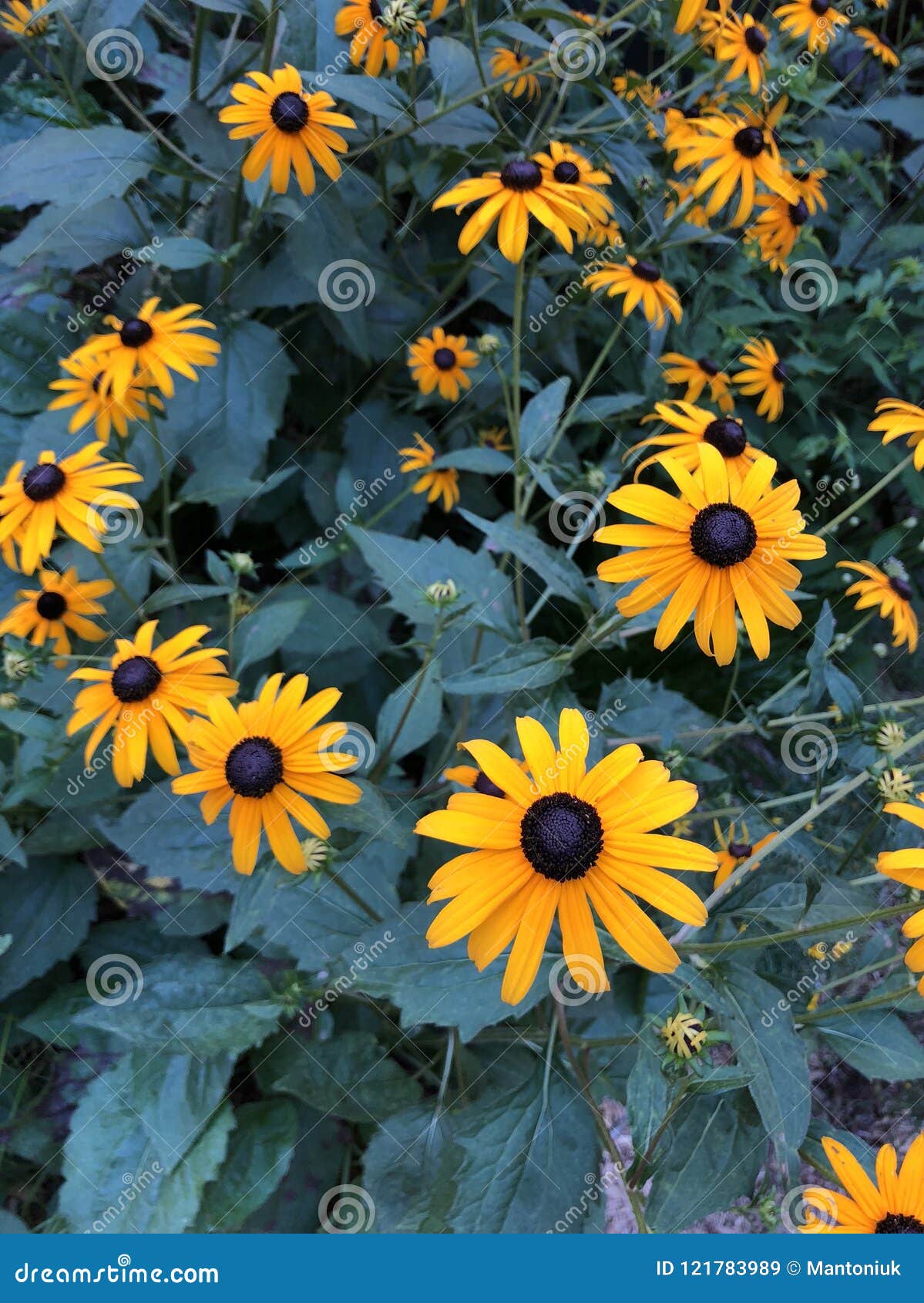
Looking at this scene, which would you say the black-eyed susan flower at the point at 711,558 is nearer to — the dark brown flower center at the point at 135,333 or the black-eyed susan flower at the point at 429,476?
the black-eyed susan flower at the point at 429,476

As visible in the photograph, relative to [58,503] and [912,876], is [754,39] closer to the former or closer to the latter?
[58,503]

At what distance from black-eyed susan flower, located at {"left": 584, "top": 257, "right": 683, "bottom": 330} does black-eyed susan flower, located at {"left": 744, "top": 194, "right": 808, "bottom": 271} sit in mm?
509

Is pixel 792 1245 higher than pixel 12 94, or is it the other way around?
pixel 12 94

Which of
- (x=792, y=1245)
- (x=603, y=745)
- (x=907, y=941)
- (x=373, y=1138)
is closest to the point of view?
(x=792, y=1245)

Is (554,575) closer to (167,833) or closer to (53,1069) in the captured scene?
(167,833)

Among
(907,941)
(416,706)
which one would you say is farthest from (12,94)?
(907,941)

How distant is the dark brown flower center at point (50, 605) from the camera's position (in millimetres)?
2143

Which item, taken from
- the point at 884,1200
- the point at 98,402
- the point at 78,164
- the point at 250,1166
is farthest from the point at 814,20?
the point at 250,1166

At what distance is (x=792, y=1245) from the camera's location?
1545 mm

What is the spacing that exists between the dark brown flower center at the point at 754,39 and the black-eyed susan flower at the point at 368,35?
1.09 metres

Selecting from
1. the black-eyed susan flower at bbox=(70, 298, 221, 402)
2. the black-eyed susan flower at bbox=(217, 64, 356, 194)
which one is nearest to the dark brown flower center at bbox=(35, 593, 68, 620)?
the black-eyed susan flower at bbox=(70, 298, 221, 402)

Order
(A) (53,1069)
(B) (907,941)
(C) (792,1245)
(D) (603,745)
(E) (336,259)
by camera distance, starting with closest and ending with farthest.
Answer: (C) (792,1245) → (D) (603,745) → (A) (53,1069) → (E) (336,259) → (B) (907,941)

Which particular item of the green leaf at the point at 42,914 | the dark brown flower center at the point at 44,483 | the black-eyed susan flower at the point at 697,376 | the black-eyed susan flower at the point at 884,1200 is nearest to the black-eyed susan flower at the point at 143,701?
the dark brown flower center at the point at 44,483

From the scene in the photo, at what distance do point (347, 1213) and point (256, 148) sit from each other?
261 cm
